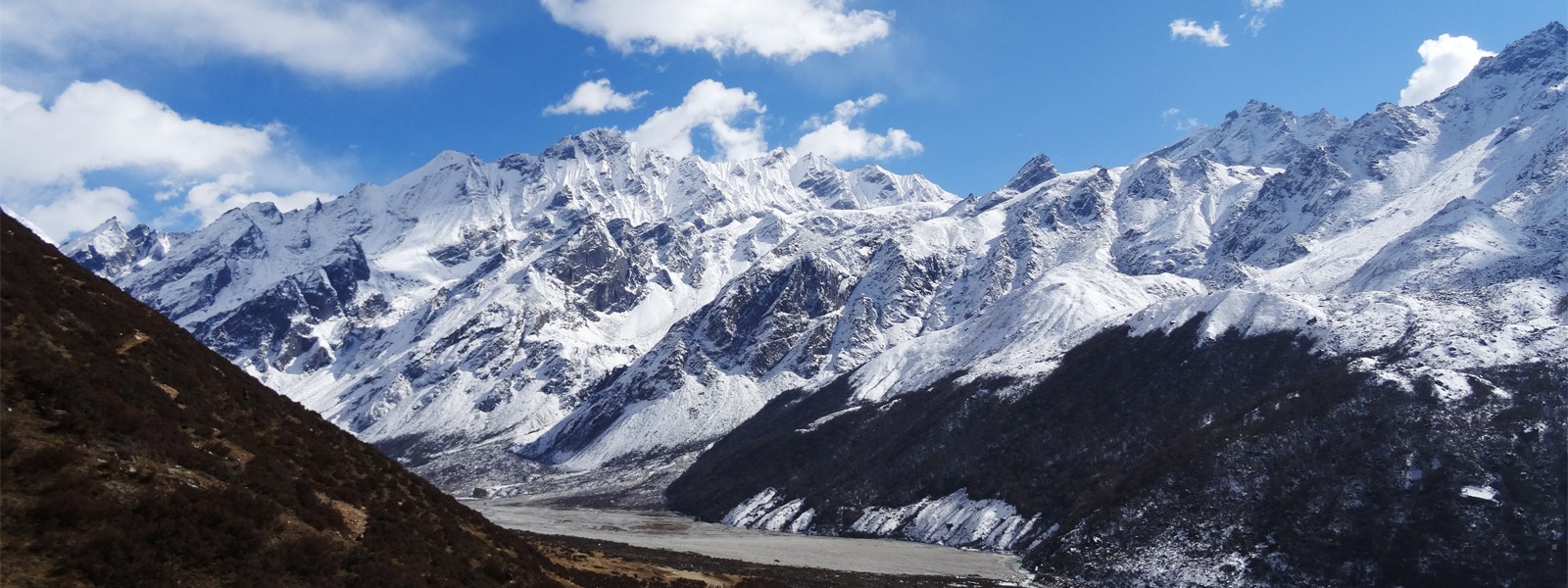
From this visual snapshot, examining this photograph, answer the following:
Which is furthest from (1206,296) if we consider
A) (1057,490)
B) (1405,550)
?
(1405,550)

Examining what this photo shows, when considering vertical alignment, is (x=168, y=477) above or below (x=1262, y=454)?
above

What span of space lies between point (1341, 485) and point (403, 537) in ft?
320

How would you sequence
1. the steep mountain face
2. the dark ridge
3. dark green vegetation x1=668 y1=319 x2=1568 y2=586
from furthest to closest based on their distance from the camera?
the steep mountain face, dark green vegetation x1=668 y1=319 x2=1568 y2=586, the dark ridge

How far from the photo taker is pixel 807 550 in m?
134

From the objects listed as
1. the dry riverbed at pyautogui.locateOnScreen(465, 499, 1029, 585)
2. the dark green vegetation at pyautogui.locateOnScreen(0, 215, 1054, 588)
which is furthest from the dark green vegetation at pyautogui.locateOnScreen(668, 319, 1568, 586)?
the dark green vegetation at pyautogui.locateOnScreen(0, 215, 1054, 588)

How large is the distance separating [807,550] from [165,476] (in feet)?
374

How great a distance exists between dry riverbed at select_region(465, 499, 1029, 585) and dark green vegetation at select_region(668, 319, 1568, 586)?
7.99m

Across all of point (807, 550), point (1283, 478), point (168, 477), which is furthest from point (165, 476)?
point (807, 550)

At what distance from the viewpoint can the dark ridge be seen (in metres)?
23.4

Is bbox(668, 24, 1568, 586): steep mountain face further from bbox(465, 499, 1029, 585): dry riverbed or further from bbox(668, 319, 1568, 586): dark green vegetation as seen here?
bbox(465, 499, 1029, 585): dry riverbed

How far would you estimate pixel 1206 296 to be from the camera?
7431 inches

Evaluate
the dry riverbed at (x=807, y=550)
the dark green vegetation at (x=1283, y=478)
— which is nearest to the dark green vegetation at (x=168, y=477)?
the dry riverbed at (x=807, y=550)

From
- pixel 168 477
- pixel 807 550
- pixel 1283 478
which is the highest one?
pixel 168 477

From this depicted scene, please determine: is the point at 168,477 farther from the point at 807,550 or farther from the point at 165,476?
the point at 807,550
